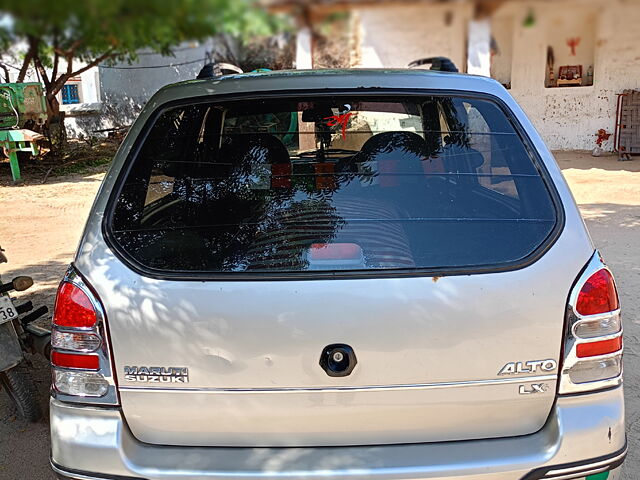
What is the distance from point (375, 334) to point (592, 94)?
41.4ft

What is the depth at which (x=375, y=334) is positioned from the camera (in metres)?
1.85

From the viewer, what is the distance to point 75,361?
77.6 inches

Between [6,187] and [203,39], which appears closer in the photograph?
[203,39]

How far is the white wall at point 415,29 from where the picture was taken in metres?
0.94

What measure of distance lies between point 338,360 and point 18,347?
6.32 feet

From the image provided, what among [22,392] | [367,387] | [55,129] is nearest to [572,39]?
[367,387]

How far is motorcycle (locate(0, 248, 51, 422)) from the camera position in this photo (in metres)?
3.04

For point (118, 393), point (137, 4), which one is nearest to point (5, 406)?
point (118, 393)

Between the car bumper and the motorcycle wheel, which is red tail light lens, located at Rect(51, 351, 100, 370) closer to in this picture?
the car bumper

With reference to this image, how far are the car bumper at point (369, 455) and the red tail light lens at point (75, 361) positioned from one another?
5.2 inches

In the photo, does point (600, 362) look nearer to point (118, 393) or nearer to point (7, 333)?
point (118, 393)

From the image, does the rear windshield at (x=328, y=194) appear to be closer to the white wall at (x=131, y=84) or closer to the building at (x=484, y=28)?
the building at (x=484, y=28)

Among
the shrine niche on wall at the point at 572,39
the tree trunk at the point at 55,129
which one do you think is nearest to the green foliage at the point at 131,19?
the shrine niche on wall at the point at 572,39

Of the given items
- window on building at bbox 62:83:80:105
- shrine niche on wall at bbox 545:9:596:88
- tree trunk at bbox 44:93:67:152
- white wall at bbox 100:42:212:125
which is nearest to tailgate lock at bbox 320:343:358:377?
shrine niche on wall at bbox 545:9:596:88
